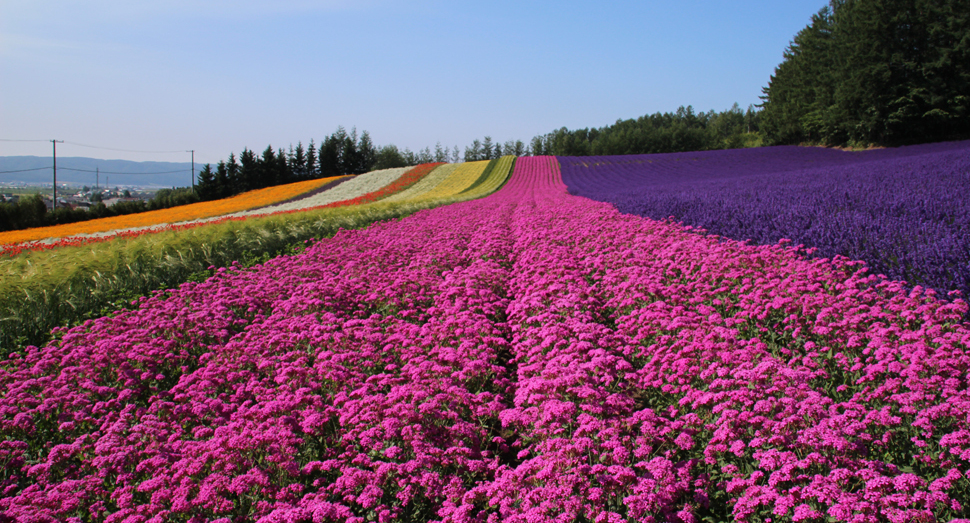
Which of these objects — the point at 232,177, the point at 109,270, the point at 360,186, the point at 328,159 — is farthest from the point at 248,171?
the point at 109,270

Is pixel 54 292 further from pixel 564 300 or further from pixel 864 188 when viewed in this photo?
pixel 864 188

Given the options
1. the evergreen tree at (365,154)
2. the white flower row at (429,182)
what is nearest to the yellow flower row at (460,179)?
the white flower row at (429,182)

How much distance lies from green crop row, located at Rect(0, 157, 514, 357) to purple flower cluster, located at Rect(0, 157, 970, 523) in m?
2.03

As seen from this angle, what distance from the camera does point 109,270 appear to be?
31.1 ft

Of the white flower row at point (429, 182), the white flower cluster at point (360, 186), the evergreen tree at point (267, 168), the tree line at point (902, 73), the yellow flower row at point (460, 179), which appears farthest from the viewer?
the evergreen tree at point (267, 168)

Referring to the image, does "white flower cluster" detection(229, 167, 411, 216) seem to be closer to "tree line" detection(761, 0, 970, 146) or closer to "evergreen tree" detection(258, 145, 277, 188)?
"evergreen tree" detection(258, 145, 277, 188)

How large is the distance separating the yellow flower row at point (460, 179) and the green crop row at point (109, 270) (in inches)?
1235

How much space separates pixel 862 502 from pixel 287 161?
8747cm

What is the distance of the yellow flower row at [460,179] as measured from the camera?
48.2m

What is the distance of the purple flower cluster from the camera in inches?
119

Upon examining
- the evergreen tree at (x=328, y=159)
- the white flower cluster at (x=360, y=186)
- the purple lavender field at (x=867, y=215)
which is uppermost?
the evergreen tree at (x=328, y=159)

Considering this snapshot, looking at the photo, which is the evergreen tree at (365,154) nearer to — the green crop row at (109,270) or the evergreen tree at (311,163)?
the evergreen tree at (311,163)

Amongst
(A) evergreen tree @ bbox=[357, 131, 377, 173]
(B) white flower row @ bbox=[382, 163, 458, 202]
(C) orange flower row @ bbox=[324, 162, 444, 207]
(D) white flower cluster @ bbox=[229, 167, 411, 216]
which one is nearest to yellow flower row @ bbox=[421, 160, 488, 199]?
(B) white flower row @ bbox=[382, 163, 458, 202]

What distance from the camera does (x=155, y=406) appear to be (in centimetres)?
445
